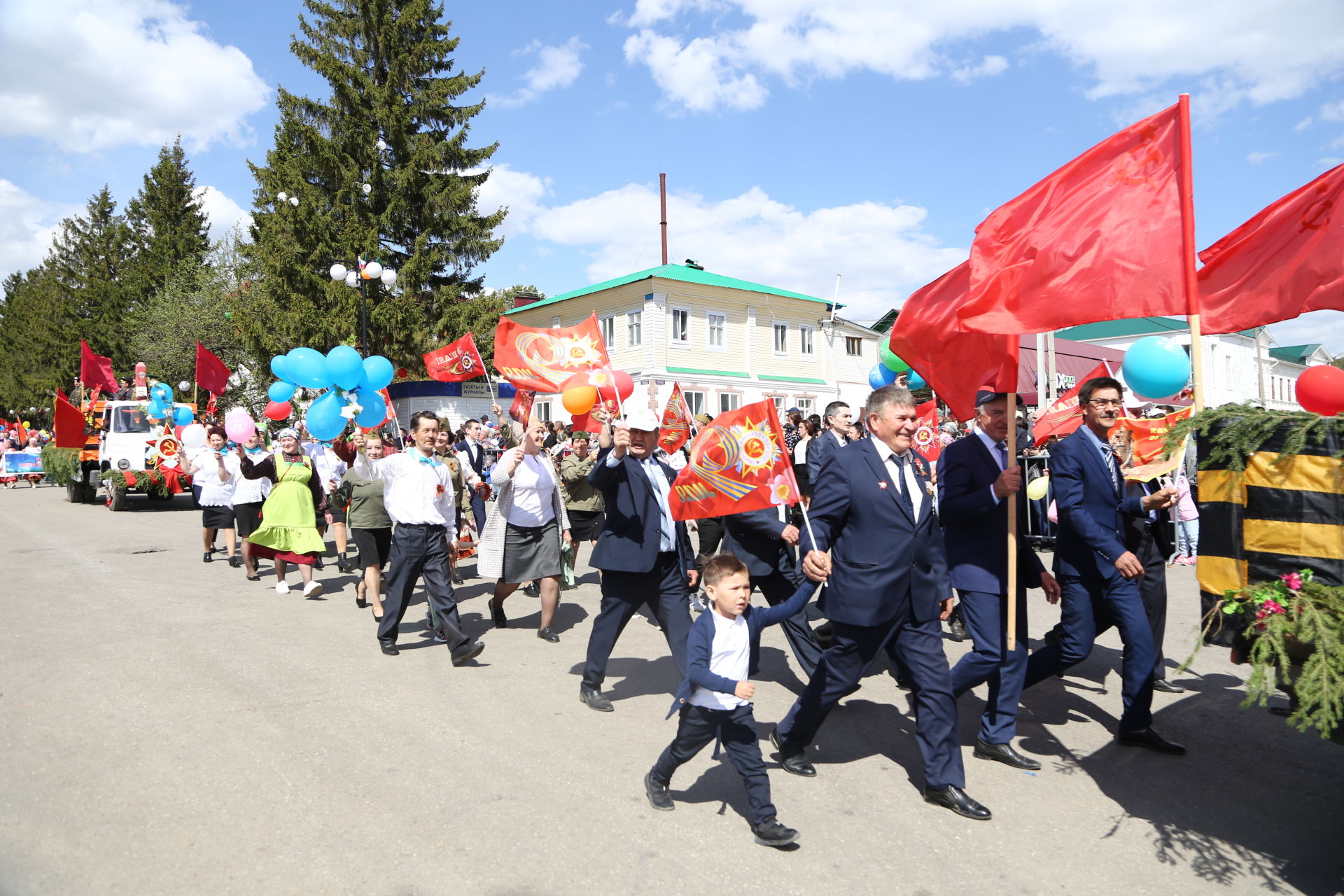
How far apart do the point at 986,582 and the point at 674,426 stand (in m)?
4.83

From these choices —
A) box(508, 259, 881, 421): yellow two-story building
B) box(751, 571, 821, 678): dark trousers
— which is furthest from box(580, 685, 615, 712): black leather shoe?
box(508, 259, 881, 421): yellow two-story building

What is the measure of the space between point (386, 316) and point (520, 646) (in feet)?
79.8

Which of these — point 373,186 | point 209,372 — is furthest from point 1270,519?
point 373,186

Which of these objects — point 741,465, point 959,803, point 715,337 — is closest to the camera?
point 959,803

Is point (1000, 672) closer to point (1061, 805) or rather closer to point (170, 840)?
point (1061, 805)

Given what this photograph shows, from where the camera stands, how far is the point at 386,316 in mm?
29391

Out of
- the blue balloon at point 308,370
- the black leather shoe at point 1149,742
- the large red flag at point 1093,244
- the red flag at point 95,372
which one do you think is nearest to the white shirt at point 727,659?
the large red flag at point 1093,244

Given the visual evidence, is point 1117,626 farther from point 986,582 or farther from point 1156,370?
point 1156,370

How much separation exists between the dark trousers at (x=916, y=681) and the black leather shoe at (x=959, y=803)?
0.10ft

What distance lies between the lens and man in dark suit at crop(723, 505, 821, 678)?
223 inches

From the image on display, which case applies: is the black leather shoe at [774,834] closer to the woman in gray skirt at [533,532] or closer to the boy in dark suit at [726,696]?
the boy in dark suit at [726,696]

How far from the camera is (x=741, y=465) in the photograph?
16.6ft

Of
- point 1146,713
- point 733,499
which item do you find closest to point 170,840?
point 733,499

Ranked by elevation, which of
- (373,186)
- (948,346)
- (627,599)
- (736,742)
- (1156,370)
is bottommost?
(736,742)
